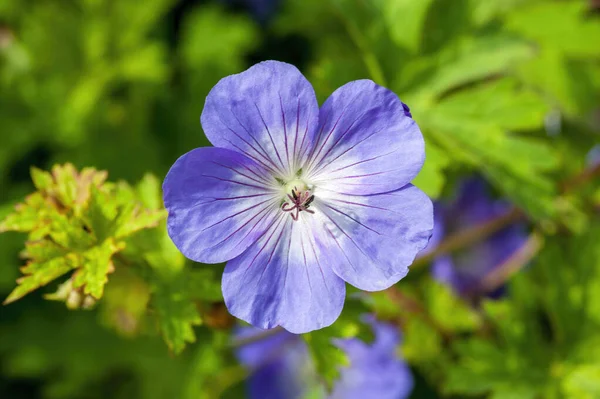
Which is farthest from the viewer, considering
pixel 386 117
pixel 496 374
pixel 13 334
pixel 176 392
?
pixel 13 334

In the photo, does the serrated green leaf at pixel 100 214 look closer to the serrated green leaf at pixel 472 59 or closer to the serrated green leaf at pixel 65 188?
the serrated green leaf at pixel 65 188

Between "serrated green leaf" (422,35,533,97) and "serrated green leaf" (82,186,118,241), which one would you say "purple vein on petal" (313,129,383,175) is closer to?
"serrated green leaf" (82,186,118,241)

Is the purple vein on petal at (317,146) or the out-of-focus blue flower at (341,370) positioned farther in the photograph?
the out-of-focus blue flower at (341,370)

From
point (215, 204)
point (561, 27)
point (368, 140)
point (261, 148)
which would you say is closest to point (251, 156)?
point (261, 148)

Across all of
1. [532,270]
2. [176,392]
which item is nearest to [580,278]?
[532,270]

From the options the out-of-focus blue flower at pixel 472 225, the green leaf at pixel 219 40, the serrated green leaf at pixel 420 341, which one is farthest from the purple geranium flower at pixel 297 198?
the green leaf at pixel 219 40

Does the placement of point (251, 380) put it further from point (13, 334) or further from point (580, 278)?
point (580, 278)
